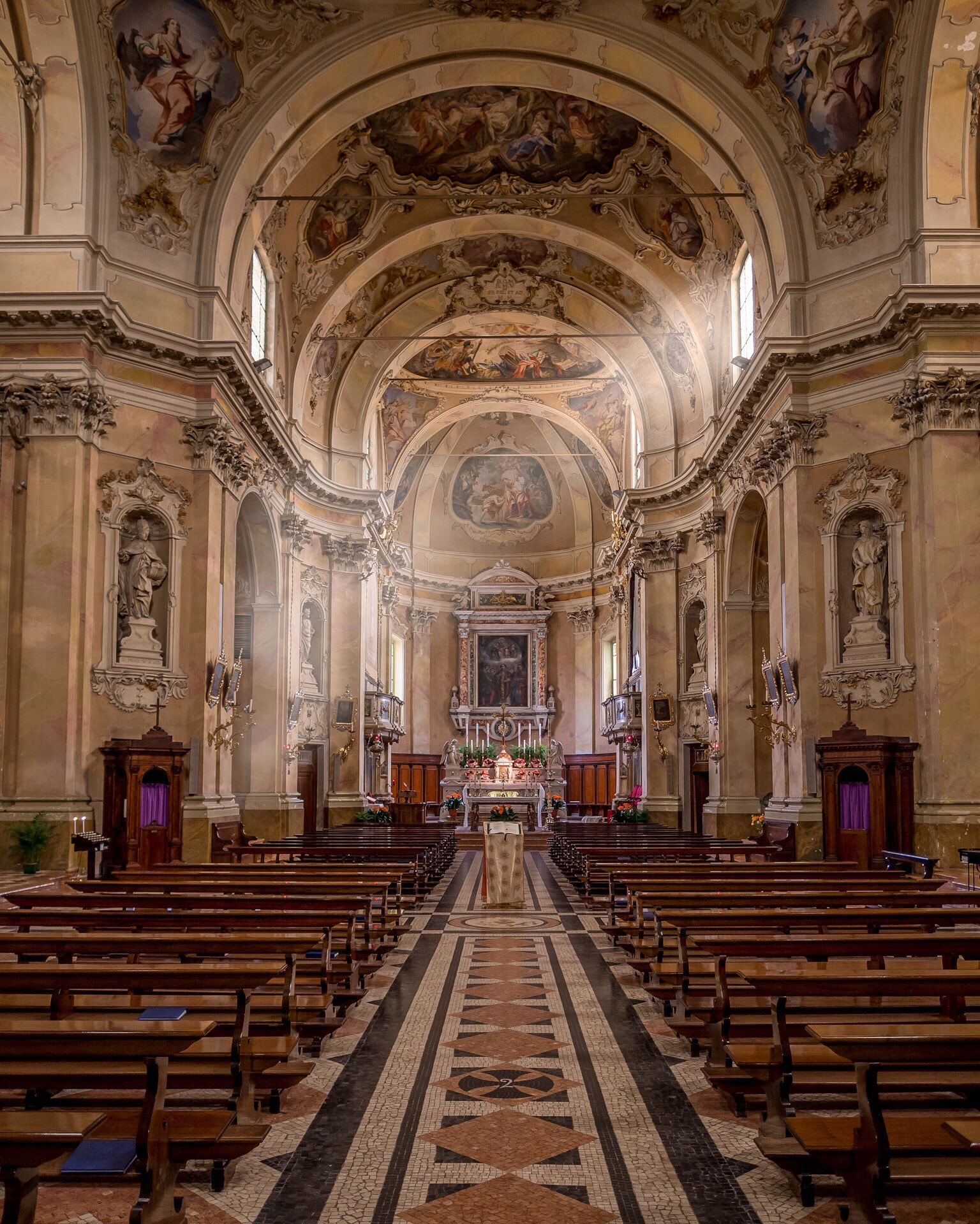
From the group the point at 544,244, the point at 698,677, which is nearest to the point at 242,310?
the point at 544,244

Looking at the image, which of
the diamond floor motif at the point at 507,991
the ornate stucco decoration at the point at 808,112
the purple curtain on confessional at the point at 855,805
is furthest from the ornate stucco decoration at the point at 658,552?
the diamond floor motif at the point at 507,991

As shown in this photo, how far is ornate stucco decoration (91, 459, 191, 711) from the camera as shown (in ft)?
52.2

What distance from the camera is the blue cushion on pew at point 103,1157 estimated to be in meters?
3.31

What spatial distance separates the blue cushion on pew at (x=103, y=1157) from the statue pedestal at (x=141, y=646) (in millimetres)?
13098

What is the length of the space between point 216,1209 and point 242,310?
57.0 feet

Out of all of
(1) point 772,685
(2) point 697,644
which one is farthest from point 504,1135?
(2) point 697,644

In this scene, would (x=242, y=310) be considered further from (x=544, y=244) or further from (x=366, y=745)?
(x=366, y=745)

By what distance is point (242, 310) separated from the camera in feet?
63.6

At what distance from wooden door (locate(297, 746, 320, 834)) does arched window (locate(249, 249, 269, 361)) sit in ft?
29.5

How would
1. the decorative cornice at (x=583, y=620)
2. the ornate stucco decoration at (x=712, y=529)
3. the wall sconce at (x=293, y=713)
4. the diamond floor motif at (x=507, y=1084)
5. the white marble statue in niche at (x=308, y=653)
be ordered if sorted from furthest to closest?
the decorative cornice at (x=583, y=620), the white marble statue in niche at (x=308, y=653), the ornate stucco decoration at (x=712, y=529), the wall sconce at (x=293, y=713), the diamond floor motif at (x=507, y=1084)

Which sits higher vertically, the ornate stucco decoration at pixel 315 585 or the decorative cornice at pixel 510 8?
the decorative cornice at pixel 510 8

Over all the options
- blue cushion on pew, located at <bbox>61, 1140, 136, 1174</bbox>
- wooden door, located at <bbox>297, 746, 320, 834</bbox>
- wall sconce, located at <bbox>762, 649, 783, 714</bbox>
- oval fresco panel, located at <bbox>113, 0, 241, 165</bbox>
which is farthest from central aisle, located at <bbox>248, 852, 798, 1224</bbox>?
wooden door, located at <bbox>297, 746, 320, 834</bbox>

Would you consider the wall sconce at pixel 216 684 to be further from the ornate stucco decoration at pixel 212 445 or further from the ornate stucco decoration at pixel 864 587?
the ornate stucco decoration at pixel 864 587

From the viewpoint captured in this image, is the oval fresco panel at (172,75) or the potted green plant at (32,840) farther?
the oval fresco panel at (172,75)
